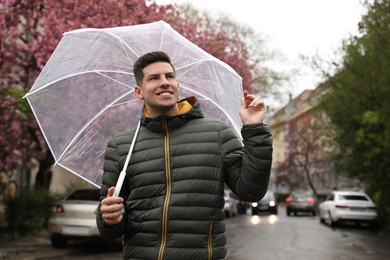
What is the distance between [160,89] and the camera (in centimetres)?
275

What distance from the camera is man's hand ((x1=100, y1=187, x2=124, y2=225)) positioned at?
2.52m

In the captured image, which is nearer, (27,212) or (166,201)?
(166,201)

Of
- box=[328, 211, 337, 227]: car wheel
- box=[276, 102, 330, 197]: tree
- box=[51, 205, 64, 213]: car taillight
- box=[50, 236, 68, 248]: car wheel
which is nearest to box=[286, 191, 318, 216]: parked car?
box=[328, 211, 337, 227]: car wheel

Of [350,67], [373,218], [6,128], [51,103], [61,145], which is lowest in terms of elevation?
[373,218]

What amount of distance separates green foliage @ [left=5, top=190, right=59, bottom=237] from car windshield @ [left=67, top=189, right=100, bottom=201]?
2.26m

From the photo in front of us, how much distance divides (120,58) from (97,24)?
1125 cm

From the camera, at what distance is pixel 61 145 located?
3746 mm

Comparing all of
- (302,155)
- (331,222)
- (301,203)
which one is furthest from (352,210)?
(302,155)

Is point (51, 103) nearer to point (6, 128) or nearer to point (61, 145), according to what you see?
point (61, 145)

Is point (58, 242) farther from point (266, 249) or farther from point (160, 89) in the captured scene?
point (160, 89)

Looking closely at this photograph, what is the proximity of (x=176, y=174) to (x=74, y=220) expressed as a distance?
32.0 feet

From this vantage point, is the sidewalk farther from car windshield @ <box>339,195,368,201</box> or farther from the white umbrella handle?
car windshield @ <box>339,195,368,201</box>

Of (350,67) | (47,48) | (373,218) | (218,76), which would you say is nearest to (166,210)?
(218,76)

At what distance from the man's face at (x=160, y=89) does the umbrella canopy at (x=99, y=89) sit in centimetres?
66
